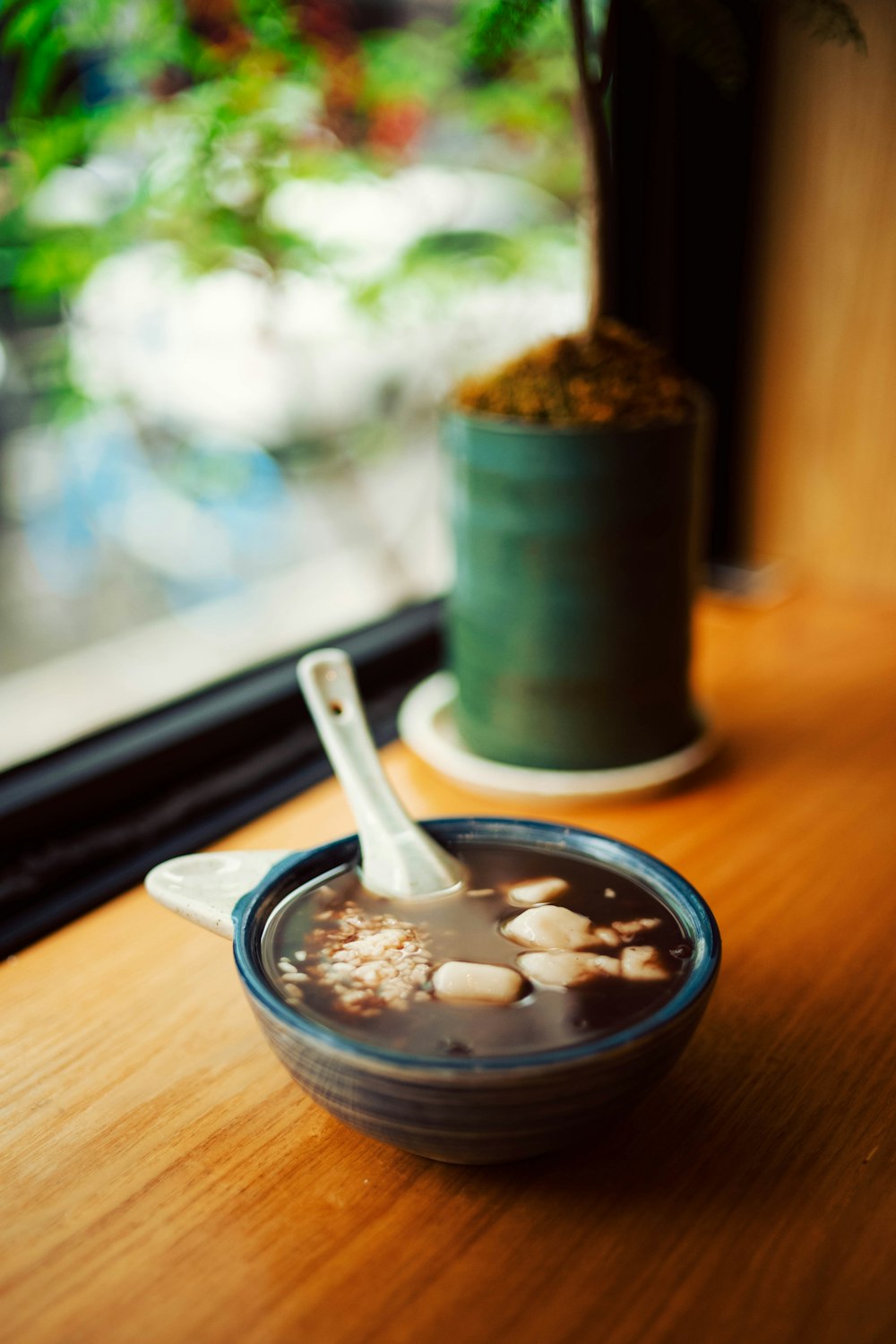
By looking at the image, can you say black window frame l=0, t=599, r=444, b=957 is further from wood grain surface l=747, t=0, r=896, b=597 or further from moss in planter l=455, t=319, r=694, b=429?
wood grain surface l=747, t=0, r=896, b=597

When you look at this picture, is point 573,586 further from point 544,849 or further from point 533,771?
point 544,849

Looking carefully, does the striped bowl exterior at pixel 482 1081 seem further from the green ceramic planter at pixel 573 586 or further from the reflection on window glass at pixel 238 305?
the reflection on window glass at pixel 238 305

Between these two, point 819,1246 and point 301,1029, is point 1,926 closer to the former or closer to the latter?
point 301,1029

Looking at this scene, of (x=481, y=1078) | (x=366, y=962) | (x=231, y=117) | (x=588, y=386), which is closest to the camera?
(x=481, y=1078)

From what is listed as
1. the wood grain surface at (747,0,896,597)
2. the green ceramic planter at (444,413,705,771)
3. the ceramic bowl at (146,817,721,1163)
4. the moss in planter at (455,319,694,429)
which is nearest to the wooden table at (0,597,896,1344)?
the ceramic bowl at (146,817,721,1163)

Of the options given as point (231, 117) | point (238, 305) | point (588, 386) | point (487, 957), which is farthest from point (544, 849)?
point (238, 305)

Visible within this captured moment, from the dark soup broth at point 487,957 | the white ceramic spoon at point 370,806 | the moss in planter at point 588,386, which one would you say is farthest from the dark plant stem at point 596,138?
the dark soup broth at point 487,957

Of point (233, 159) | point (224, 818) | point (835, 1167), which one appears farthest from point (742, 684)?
point (233, 159)
